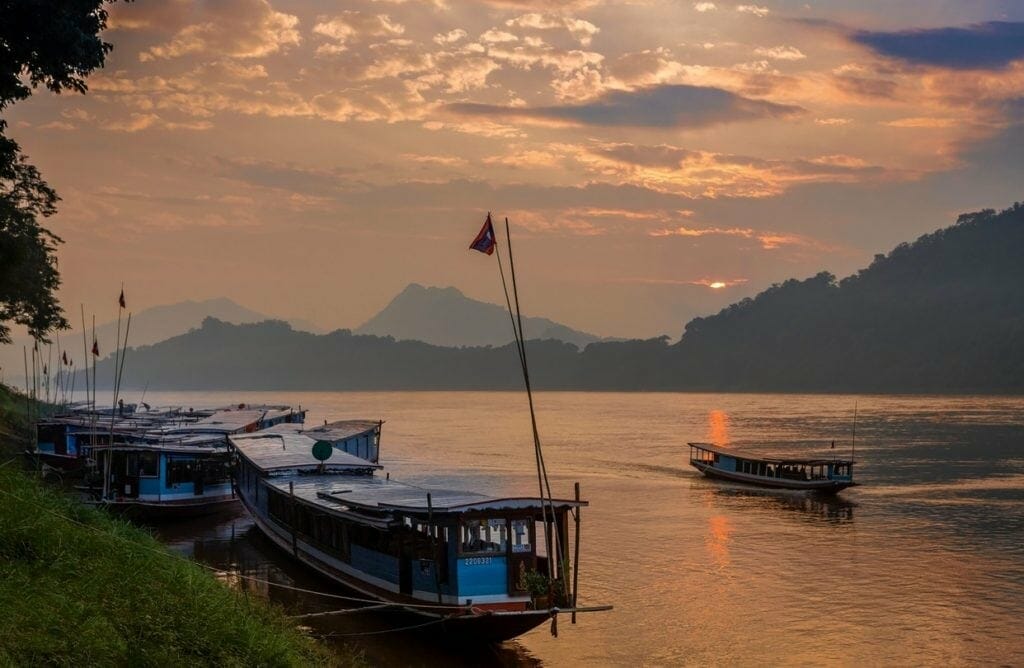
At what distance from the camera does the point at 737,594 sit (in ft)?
111

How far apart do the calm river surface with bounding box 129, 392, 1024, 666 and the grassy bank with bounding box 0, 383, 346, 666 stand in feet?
21.9

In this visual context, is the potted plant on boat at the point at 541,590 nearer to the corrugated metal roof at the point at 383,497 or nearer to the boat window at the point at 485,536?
the boat window at the point at 485,536

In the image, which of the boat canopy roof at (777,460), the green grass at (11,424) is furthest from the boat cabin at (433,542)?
the boat canopy roof at (777,460)

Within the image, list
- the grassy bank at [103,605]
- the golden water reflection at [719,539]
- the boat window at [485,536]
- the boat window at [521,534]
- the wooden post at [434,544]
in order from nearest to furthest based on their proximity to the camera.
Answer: the grassy bank at [103,605] → the wooden post at [434,544] → the boat window at [485,536] → the boat window at [521,534] → the golden water reflection at [719,539]

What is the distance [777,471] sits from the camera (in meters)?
64.1

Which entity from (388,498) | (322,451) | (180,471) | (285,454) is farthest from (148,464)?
(388,498)

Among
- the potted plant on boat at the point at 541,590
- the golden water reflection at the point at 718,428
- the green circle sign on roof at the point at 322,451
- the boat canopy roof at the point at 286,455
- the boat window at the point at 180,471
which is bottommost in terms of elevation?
the golden water reflection at the point at 718,428

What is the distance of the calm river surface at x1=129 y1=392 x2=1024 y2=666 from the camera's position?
26922mm

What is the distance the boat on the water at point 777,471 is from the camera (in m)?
60.1

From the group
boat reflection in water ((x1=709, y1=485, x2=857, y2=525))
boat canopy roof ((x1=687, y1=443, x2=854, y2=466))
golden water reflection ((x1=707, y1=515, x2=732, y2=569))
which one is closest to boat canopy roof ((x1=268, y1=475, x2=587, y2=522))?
golden water reflection ((x1=707, y1=515, x2=732, y2=569))

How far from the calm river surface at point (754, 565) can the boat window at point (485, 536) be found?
3.26 metres

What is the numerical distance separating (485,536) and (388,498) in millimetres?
4154

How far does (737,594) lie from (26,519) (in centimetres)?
2456

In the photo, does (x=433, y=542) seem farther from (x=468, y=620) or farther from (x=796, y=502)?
(x=796, y=502)
